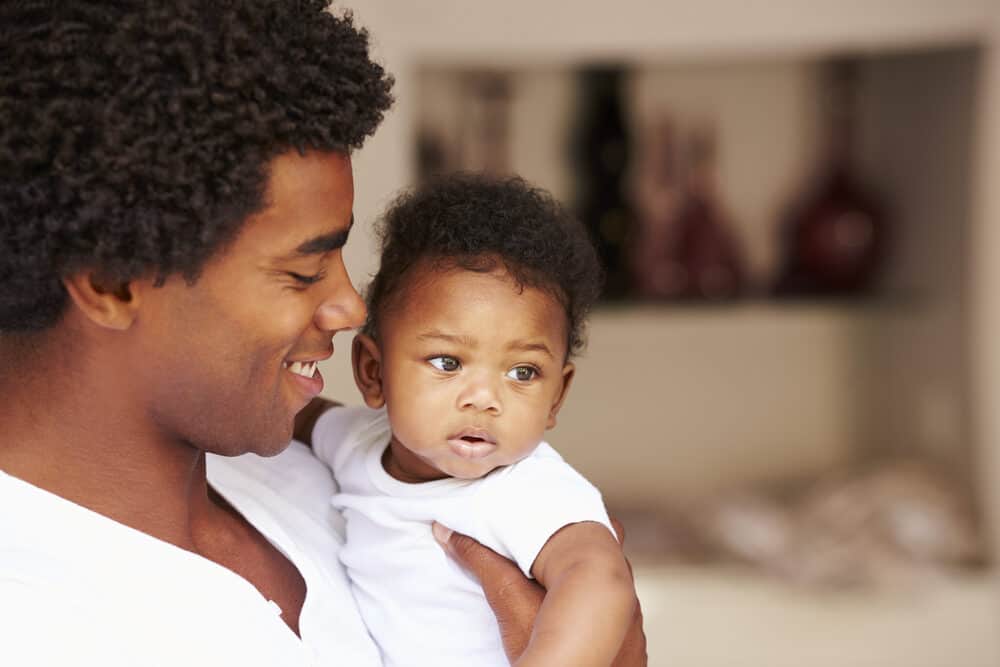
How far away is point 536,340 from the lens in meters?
1.08

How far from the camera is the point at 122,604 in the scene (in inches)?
35.4

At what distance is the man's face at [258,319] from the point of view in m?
0.90

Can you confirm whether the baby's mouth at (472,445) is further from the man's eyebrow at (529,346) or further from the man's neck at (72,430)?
the man's neck at (72,430)

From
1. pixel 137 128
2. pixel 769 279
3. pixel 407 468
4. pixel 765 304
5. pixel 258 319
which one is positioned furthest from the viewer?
pixel 769 279

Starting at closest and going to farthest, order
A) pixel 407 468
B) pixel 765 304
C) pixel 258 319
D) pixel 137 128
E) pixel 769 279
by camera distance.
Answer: pixel 137 128
pixel 258 319
pixel 407 468
pixel 765 304
pixel 769 279

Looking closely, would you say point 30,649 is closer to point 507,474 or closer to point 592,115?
point 507,474

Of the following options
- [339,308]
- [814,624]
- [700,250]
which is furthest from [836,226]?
[339,308]

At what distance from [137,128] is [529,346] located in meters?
0.41

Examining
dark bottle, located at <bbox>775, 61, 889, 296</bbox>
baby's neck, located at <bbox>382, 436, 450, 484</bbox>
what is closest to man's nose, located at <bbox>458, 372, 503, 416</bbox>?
baby's neck, located at <bbox>382, 436, 450, 484</bbox>

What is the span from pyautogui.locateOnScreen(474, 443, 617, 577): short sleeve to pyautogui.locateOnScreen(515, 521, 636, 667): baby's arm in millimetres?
31

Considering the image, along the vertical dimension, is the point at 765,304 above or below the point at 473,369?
below

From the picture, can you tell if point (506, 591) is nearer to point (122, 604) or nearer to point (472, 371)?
point (472, 371)

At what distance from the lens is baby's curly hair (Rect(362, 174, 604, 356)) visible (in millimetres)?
1095

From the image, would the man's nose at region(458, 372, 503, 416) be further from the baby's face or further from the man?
the man
